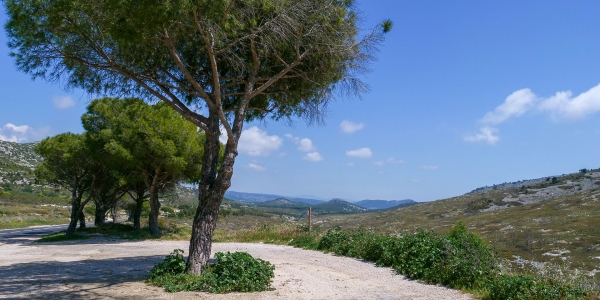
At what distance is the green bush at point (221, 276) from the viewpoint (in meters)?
7.66

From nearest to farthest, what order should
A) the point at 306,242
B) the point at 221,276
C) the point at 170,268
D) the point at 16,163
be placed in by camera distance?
the point at 221,276 → the point at 170,268 → the point at 306,242 → the point at 16,163

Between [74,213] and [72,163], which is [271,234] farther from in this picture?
[72,163]

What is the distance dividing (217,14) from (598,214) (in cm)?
3697

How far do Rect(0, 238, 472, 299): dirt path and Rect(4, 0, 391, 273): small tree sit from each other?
1.41m

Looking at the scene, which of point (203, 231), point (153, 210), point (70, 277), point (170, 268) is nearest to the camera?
point (203, 231)

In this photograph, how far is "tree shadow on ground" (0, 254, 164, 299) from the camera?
7230mm

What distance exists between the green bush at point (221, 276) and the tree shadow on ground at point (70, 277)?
0.71 m

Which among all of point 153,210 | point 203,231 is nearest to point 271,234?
point 153,210

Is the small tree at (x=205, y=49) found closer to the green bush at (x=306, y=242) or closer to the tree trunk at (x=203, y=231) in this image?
the tree trunk at (x=203, y=231)

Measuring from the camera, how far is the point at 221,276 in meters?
7.90

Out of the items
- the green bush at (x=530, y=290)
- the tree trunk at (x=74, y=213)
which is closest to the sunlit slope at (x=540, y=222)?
the green bush at (x=530, y=290)

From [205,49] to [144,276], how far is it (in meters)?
4.79

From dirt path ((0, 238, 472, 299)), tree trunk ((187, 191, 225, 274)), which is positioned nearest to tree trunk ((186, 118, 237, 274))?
tree trunk ((187, 191, 225, 274))

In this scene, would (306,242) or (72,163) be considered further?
(72,163)
